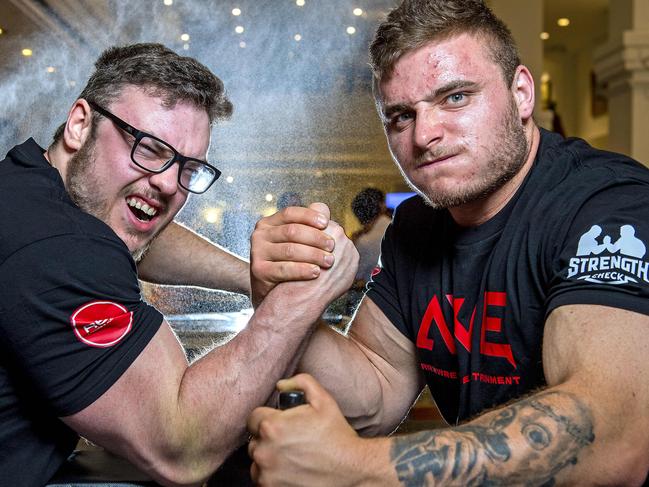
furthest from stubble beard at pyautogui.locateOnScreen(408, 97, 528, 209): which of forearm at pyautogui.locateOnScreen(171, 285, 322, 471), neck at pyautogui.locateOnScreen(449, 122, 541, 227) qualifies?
forearm at pyautogui.locateOnScreen(171, 285, 322, 471)

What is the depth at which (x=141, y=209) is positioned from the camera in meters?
1.17

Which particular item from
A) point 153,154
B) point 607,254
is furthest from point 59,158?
point 607,254

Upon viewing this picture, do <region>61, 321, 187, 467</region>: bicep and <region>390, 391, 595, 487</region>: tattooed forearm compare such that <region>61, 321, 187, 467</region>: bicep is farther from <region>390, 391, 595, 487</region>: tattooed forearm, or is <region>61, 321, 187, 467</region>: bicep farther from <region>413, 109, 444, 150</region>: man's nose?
<region>413, 109, 444, 150</region>: man's nose

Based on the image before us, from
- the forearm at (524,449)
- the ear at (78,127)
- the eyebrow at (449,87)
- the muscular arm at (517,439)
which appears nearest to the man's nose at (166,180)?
the ear at (78,127)

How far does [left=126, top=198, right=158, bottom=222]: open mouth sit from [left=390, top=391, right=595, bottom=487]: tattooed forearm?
24.9 inches

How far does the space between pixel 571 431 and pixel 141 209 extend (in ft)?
2.43

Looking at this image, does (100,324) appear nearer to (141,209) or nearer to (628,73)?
(141,209)

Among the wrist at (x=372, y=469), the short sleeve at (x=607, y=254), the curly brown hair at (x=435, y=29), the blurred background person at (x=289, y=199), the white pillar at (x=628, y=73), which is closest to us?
the wrist at (x=372, y=469)

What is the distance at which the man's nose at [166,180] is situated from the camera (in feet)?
3.76

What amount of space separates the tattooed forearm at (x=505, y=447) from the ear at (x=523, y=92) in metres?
0.53

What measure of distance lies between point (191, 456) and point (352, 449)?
0.99 feet

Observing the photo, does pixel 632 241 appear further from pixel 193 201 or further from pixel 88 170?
pixel 193 201

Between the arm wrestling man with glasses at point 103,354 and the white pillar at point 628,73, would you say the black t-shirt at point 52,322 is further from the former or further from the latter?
the white pillar at point 628,73

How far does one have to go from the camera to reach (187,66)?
1.18m
